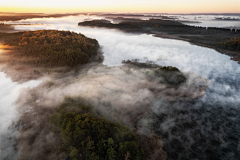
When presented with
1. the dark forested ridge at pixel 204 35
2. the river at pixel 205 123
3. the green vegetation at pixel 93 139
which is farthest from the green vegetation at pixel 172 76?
the dark forested ridge at pixel 204 35

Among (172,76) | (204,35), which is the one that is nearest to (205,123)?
(172,76)

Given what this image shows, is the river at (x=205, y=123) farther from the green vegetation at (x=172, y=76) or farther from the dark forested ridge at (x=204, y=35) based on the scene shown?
the dark forested ridge at (x=204, y=35)

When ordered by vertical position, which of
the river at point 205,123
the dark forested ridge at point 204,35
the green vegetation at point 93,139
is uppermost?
the dark forested ridge at point 204,35

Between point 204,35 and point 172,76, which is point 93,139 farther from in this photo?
point 204,35

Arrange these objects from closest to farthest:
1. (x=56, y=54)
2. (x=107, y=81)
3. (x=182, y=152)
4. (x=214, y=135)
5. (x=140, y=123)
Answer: (x=182, y=152) < (x=214, y=135) < (x=140, y=123) < (x=107, y=81) < (x=56, y=54)

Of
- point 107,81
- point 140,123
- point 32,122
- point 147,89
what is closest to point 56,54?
point 107,81

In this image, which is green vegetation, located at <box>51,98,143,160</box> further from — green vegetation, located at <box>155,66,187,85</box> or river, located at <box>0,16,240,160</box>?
green vegetation, located at <box>155,66,187,85</box>

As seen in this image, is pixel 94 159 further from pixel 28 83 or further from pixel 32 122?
pixel 28 83

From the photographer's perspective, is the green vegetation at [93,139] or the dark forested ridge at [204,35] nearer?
the green vegetation at [93,139]
